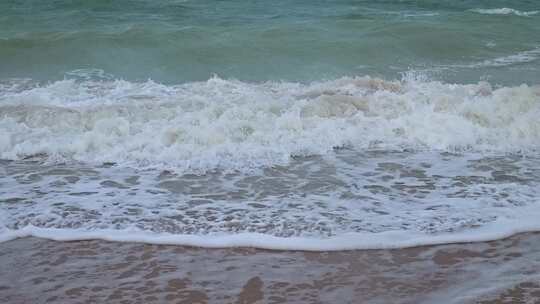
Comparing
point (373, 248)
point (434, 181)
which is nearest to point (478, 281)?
point (373, 248)

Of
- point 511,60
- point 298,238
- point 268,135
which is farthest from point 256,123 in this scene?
point 511,60

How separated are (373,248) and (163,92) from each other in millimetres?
5770

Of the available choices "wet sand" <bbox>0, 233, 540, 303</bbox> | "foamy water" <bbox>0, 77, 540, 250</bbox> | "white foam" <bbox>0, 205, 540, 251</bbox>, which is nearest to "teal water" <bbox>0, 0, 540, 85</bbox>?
"foamy water" <bbox>0, 77, 540, 250</bbox>

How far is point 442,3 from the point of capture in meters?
18.6

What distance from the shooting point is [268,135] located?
23.7ft

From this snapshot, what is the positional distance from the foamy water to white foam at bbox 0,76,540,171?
0.02 m

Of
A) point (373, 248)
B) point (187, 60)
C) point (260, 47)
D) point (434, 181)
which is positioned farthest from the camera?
point (260, 47)

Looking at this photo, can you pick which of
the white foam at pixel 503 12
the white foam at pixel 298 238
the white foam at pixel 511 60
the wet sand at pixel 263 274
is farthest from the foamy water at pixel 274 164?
the white foam at pixel 503 12

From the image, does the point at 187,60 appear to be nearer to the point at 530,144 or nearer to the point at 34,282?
the point at 530,144

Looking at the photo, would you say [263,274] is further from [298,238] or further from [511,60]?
[511,60]

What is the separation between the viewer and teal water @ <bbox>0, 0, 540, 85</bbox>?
1131 cm

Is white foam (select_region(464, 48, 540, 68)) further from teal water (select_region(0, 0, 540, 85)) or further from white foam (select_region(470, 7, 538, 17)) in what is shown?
white foam (select_region(470, 7, 538, 17))

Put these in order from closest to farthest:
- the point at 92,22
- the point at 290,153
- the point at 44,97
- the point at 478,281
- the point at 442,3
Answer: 1. the point at 478,281
2. the point at 290,153
3. the point at 44,97
4. the point at 92,22
5. the point at 442,3

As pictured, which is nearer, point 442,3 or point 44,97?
point 44,97
